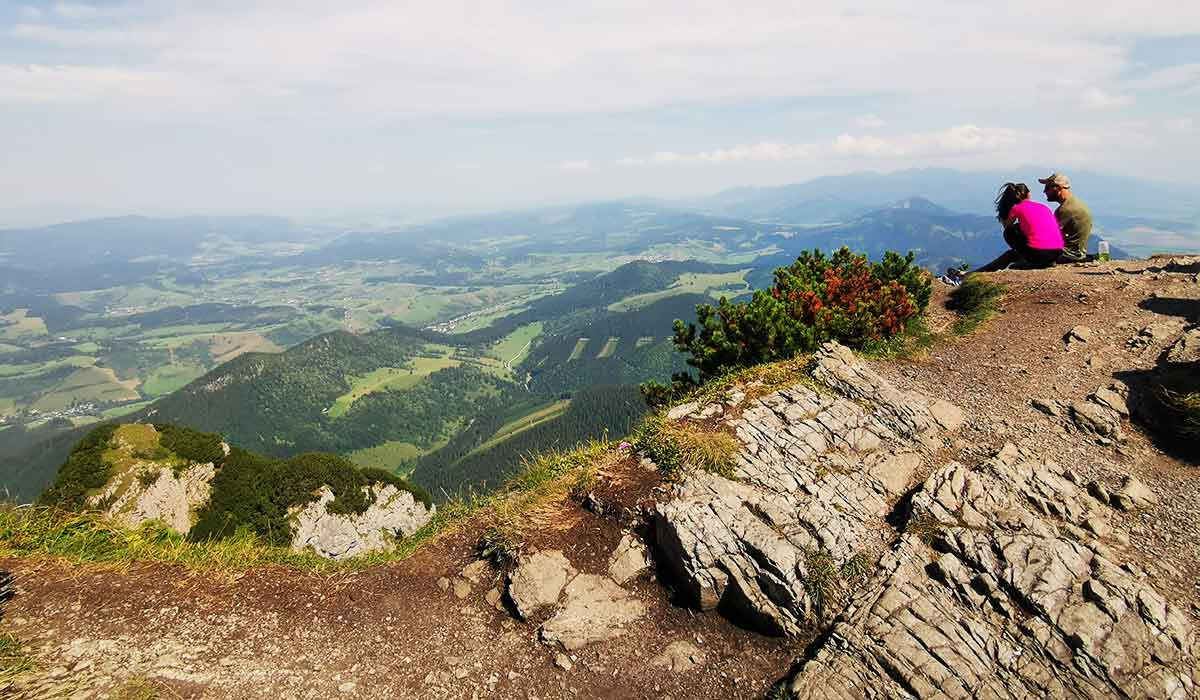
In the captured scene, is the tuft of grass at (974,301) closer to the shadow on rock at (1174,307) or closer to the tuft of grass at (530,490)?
the shadow on rock at (1174,307)

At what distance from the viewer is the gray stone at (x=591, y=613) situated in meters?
8.51

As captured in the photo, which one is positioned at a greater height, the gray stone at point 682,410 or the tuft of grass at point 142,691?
the gray stone at point 682,410

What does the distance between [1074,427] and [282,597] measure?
17.0 metres

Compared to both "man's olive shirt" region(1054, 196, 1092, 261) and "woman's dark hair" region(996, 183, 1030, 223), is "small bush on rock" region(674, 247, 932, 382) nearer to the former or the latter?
"woman's dark hair" region(996, 183, 1030, 223)

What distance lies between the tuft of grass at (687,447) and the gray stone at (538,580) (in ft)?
9.06

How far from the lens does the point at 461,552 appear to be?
34.6 feet

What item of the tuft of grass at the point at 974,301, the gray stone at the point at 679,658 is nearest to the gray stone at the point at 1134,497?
the tuft of grass at the point at 974,301

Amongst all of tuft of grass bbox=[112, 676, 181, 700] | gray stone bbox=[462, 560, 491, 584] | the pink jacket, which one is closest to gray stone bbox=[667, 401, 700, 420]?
gray stone bbox=[462, 560, 491, 584]

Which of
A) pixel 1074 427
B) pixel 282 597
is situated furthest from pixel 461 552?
pixel 1074 427

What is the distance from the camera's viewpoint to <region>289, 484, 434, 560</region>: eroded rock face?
27062 millimetres

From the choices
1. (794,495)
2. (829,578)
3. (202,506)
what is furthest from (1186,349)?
(202,506)

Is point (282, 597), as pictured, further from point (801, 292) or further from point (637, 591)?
point (801, 292)

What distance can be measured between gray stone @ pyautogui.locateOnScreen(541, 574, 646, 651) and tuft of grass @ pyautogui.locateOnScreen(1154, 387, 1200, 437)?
39.7ft

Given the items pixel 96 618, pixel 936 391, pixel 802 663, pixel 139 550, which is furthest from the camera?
pixel 936 391
